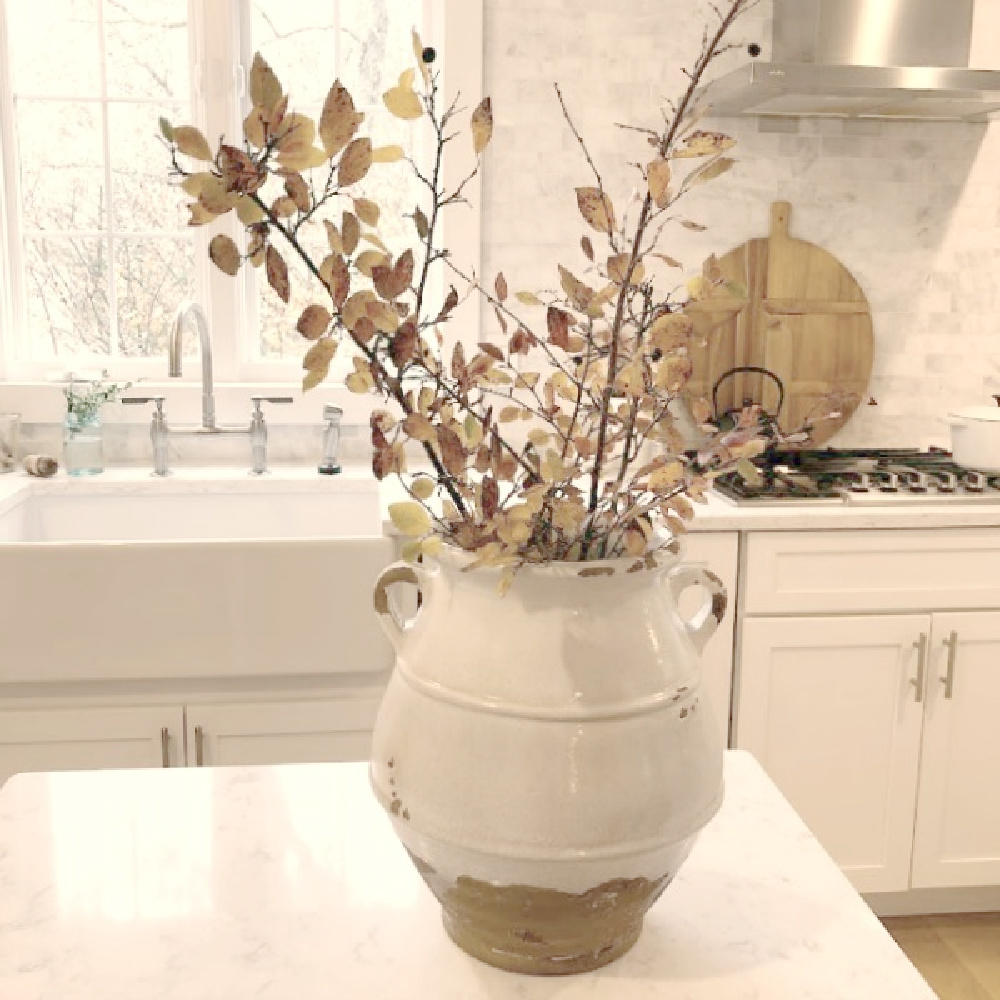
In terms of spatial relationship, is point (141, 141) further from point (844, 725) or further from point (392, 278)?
point (392, 278)

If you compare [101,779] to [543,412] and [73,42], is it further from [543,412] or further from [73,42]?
[73,42]

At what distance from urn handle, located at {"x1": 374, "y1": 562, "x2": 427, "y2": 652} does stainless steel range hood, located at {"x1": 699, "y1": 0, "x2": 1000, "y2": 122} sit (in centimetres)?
198

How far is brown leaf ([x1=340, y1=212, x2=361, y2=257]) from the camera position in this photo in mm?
648

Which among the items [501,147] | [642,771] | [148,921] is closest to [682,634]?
[642,771]

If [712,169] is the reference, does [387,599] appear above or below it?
below

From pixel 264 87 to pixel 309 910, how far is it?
0.57 meters

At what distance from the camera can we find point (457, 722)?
73 centimetres

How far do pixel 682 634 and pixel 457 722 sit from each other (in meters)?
0.17

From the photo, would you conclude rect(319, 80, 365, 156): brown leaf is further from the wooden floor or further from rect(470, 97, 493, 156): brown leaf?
the wooden floor

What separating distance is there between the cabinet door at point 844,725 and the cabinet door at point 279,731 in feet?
2.60

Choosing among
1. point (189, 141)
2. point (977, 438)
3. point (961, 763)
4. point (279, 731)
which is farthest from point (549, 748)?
point (977, 438)

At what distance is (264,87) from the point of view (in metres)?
0.61

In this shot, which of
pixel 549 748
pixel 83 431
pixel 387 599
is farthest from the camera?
pixel 83 431

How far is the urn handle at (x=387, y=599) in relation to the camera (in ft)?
2.66
